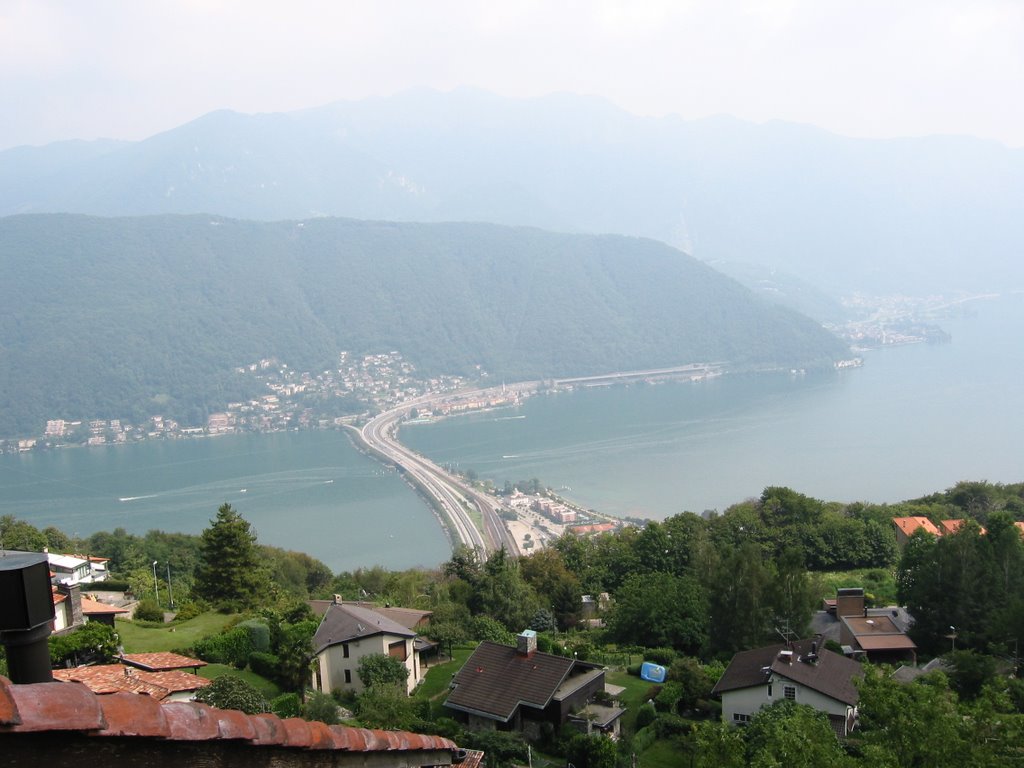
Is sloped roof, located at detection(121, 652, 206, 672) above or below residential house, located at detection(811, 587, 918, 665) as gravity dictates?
above

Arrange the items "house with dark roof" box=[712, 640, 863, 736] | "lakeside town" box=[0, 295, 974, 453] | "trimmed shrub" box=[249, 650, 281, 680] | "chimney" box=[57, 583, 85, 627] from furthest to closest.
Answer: "lakeside town" box=[0, 295, 974, 453], "trimmed shrub" box=[249, 650, 281, 680], "chimney" box=[57, 583, 85, 627], "house with dark roof" box=[712, 640, 863, 736]

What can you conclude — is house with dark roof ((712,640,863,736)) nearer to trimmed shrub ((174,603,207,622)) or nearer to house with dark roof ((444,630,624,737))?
house with dark roof ((444,630,624,737))

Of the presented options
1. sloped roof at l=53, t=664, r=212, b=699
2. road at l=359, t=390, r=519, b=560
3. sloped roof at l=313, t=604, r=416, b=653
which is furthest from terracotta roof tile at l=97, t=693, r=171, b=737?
road at l=359, t=390, r=519, b=560

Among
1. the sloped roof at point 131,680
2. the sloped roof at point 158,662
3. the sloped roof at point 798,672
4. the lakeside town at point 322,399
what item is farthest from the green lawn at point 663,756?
the lakeside town at point 322,399

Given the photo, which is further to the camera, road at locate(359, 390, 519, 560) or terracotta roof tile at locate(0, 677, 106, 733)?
road at locate(359, 390, 519, 560)

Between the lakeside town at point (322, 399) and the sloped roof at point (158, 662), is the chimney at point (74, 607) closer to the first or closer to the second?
the sloped roof at point (158, 662)

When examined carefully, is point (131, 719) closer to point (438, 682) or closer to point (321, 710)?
point (321, 710)
